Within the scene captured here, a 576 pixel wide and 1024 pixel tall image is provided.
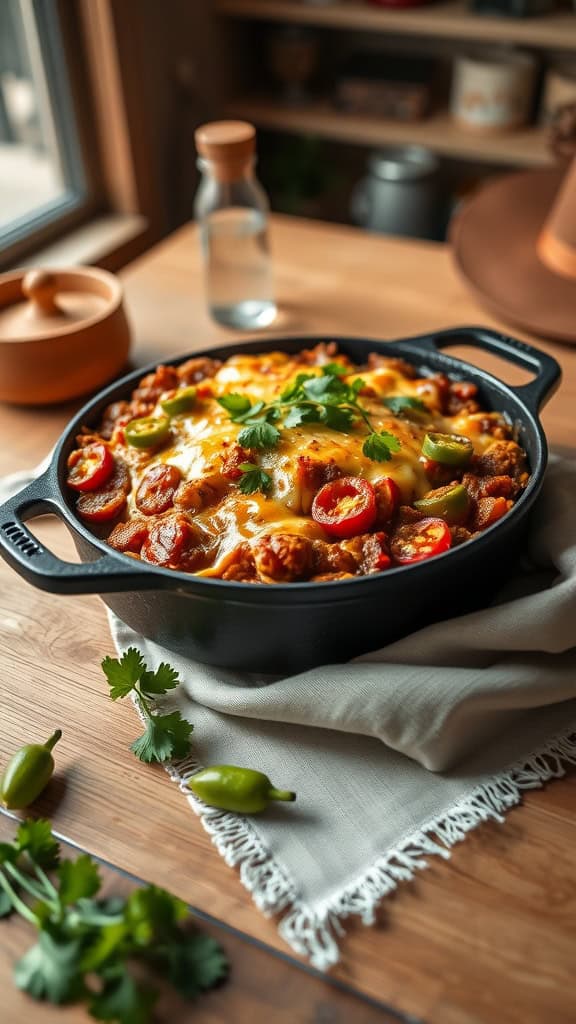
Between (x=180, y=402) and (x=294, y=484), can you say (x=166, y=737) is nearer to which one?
(x=294, y=484)

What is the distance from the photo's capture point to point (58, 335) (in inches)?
61.9

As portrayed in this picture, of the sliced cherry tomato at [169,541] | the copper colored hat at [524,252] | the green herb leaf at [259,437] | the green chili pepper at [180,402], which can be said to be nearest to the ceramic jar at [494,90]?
the copper colored hat at [524,252]

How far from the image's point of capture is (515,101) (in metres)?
2.90

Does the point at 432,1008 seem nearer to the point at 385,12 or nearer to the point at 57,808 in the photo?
the point at 57,808

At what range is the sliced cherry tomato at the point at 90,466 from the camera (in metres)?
1.22

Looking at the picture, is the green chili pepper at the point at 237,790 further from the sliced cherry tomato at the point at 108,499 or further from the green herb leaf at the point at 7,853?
the sliced cherry tomato at the point at 108,499

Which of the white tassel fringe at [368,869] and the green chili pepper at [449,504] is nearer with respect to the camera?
the white tassel fringe at [368,869]

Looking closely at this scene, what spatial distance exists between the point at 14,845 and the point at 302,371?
74 cm

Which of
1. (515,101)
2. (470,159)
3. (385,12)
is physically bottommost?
(470,159)

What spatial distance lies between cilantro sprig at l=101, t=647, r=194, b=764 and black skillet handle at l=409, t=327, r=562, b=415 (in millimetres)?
598

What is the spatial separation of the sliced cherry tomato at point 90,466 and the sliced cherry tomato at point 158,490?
0.06 m

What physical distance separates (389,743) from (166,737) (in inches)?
9.5

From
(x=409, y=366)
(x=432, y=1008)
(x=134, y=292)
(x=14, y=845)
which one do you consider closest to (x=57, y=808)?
(x=14, y=845)

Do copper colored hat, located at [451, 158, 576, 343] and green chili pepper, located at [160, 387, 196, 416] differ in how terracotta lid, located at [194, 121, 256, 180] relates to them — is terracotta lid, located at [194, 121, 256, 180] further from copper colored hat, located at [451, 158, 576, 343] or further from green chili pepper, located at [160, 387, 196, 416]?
green chili pepper, located at [160, 387, 196, 416]
